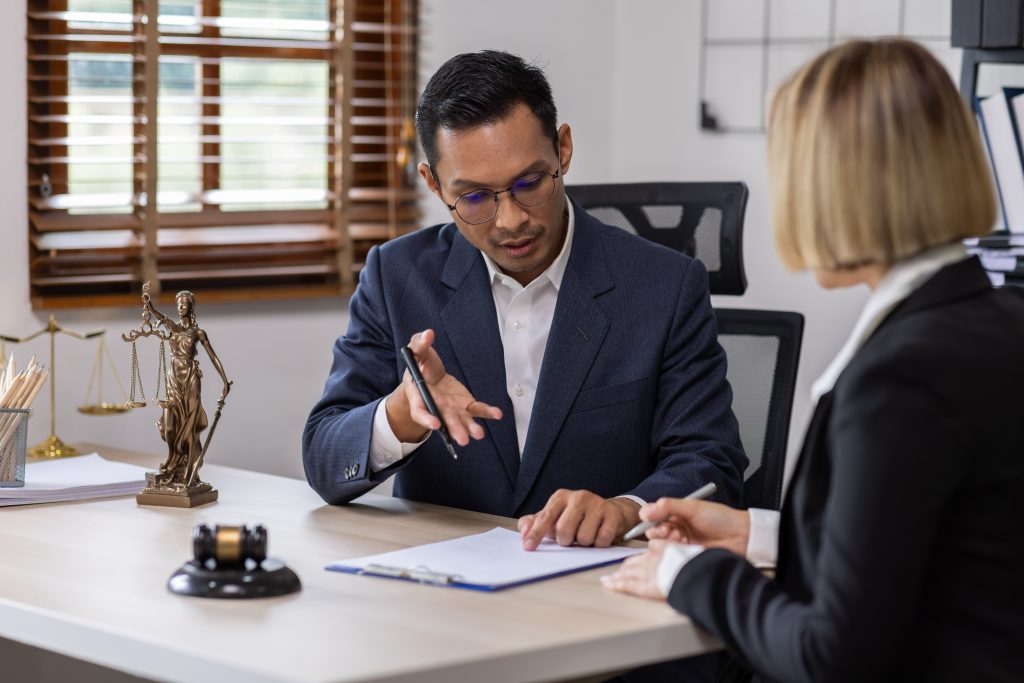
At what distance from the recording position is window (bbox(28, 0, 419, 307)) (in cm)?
274

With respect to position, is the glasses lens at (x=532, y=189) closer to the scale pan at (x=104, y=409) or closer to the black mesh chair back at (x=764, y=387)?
the black mesh chair back at (x=764, y=387)

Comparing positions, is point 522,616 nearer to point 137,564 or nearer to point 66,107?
point 137,564

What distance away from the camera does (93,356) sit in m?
2.72

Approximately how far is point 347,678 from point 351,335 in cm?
100

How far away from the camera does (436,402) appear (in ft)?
5.60

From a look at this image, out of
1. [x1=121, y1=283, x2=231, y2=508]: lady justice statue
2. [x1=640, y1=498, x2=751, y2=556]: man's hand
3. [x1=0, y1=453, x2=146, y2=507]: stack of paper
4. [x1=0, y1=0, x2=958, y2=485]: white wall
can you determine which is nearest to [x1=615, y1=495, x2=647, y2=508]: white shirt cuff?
[x1=640, y1=498, x2=751, y2=556]: man's hand

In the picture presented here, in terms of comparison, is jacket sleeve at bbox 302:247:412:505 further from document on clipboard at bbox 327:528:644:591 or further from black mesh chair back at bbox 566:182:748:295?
black mesh chair back at bbox 566:182:748:295

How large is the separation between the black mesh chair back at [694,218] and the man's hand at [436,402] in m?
0.74

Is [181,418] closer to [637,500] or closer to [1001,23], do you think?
[637,500]

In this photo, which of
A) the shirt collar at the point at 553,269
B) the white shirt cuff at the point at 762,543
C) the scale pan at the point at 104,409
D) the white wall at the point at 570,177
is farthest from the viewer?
the white wall at the point at 570,177

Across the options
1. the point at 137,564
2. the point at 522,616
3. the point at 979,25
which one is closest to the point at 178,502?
the point at 137,564

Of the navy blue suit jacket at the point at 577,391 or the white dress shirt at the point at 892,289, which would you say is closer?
the white dress shirt at the point at 892,289

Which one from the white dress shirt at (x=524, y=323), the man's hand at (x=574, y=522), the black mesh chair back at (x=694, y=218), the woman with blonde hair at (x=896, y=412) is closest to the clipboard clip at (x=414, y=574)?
the man's hand at (x=574, y=522)

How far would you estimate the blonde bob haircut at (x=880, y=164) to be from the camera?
1.20m
